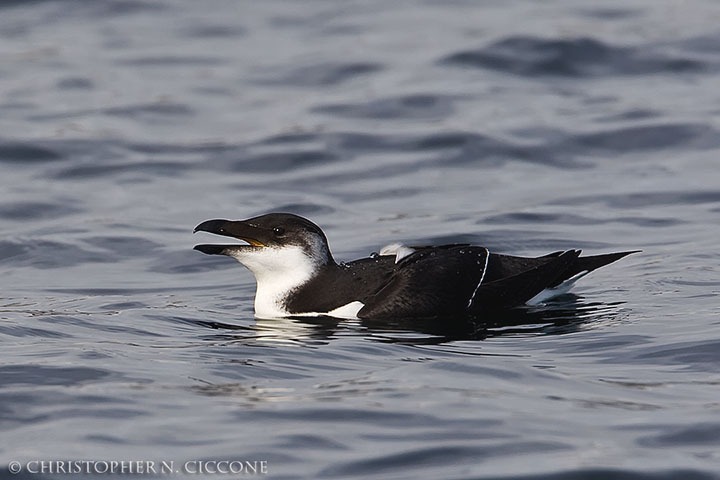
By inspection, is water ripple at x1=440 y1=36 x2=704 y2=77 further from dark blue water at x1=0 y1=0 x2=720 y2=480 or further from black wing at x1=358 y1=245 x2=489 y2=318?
black wing at x1=358 y1=245 x2=489 y2=318

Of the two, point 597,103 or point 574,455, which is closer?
point 574,455

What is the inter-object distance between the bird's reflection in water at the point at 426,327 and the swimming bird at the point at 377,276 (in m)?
0.07

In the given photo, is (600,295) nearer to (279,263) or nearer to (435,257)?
(435,257)

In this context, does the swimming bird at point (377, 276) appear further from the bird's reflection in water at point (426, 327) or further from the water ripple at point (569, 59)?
the water ripple at point (569, 59)

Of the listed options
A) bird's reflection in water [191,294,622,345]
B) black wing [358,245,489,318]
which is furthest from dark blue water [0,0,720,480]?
black wing [358,245,489,318]

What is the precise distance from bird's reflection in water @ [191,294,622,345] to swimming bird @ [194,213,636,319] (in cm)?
7

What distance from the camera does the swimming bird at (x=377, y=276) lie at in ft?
29.5

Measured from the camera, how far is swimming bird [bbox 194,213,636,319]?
8.98 m

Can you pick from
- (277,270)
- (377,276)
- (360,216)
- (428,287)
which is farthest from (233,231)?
(360,216)

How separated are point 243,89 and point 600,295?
333 inches

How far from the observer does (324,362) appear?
7934 millimetres

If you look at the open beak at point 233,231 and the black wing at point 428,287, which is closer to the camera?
the black wing at point 428,287

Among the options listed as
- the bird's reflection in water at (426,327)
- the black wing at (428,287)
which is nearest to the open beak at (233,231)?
the bird's reflection in water at (426,327)

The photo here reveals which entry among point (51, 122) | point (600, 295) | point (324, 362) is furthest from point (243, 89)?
point (324, 362)
